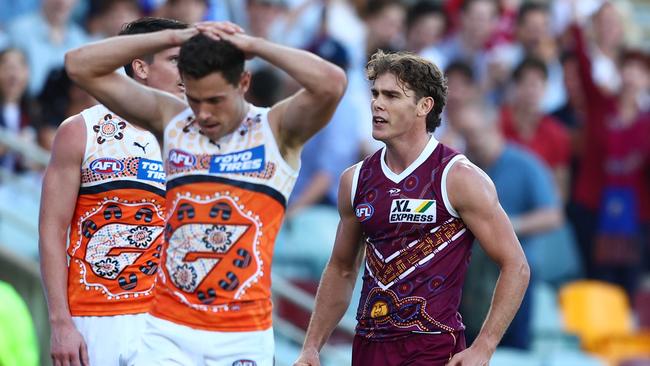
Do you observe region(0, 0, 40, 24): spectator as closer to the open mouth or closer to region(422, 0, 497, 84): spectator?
region(422, 0, 497, 84): spectator

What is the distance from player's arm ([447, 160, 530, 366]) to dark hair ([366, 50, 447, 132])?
44 cm

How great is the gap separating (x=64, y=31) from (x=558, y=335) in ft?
18.2

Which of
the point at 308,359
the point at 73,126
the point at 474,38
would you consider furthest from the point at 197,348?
the point at 474,38

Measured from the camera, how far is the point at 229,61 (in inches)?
225

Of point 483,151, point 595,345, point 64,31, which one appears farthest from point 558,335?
point 64,31

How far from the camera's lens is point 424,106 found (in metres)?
6.41

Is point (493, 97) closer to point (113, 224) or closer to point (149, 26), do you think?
point (149, 26)

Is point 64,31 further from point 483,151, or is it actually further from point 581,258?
point 581,258

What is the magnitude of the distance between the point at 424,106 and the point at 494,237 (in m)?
0.74

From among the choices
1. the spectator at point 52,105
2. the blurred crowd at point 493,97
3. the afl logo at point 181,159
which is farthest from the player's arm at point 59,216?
the spectator at point 52,105

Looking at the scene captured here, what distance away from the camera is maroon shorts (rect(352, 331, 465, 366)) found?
6.22 m

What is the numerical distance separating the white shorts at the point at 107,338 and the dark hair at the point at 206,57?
1525 millimetres

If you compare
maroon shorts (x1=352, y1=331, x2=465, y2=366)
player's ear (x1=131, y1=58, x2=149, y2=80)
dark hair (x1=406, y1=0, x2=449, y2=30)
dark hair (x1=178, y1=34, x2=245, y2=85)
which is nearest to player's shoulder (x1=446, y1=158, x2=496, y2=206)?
maroon shorts (x1=352, y1=331, x2=465, y2=366)

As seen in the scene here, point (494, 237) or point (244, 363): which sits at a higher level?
point (494, 237)
